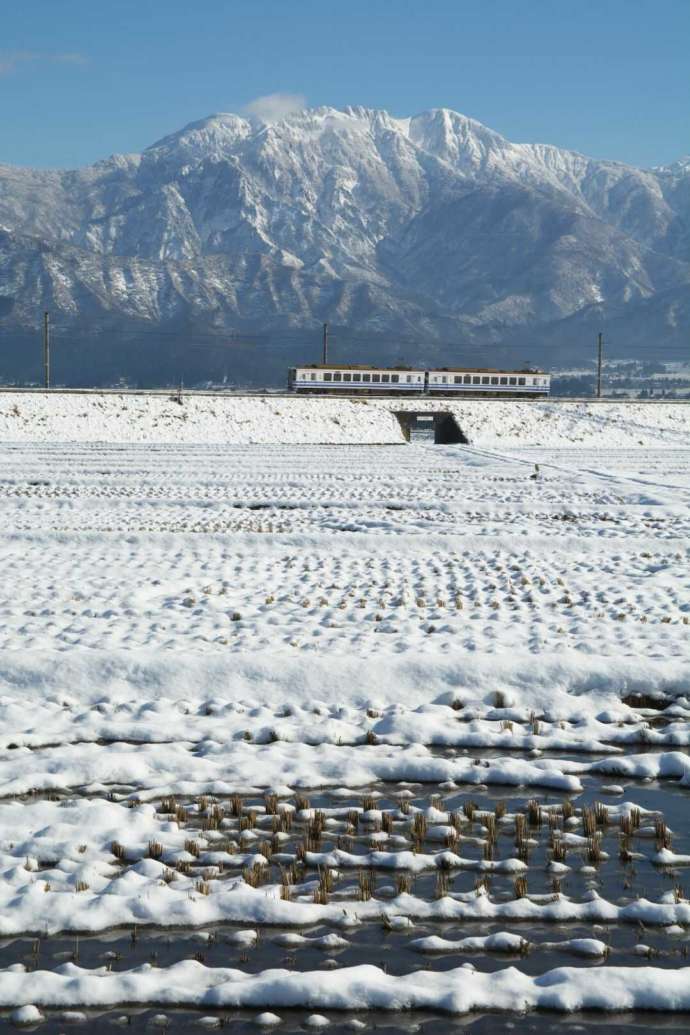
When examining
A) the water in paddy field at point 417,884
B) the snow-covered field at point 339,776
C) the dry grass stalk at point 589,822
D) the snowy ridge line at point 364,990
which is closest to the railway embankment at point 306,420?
the snow-covered field at point 339,776

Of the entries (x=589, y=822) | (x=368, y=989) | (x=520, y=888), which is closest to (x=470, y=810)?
(x=589, y=822)

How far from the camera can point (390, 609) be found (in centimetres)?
1611

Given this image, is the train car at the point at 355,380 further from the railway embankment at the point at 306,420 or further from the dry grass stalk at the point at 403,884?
the dry grass stalk at the point at 403,884

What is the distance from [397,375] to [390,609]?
7247 centimetres

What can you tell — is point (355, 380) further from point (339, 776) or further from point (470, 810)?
point (470, 810)

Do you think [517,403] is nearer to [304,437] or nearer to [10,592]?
[304,437]

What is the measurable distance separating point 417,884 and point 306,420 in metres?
63.6

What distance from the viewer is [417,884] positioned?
721 cm

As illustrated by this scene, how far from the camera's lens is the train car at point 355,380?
84.2 meters

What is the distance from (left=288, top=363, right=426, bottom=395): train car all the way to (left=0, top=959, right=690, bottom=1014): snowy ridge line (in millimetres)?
78192

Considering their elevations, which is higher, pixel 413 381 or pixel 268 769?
pixel 413 381

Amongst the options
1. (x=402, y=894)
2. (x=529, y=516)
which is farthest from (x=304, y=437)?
(x=402, y=894)

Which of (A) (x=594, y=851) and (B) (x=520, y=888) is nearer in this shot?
(B) (x=520, y=888)

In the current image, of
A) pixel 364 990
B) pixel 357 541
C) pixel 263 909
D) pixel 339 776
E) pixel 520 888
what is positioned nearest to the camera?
pixel 364 990
